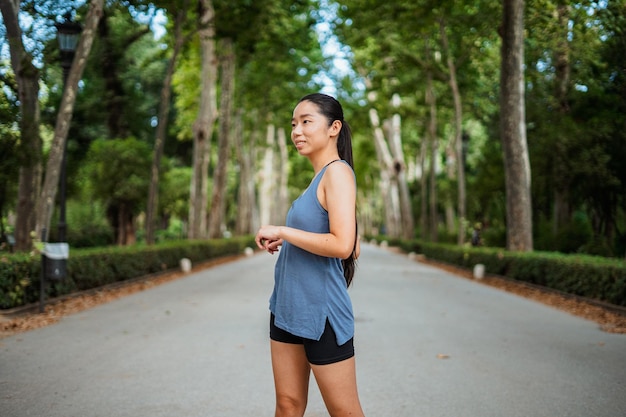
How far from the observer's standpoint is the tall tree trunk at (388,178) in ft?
140

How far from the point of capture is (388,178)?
4694 centimetres

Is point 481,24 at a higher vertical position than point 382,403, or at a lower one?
higher

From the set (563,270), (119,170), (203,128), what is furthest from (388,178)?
(563,270)

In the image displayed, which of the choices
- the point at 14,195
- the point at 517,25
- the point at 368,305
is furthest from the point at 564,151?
the point at 14,195

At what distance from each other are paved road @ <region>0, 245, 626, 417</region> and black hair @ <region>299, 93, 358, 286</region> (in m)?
2.32

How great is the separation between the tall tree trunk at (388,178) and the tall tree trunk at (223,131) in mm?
13551

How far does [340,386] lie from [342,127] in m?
1.06

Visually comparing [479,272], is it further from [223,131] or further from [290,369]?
[290,369]

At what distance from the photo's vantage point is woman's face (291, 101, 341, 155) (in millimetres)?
2676

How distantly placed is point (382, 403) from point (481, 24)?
2022 centimetres

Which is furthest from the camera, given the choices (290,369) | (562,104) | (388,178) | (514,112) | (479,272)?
(388,178)

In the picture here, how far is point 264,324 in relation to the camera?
9.66 metres

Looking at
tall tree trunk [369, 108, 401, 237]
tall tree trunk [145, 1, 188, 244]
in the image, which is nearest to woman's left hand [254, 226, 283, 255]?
tall tree trunk [145, 1, 188, 244]

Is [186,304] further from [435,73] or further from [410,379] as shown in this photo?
[435,73]
